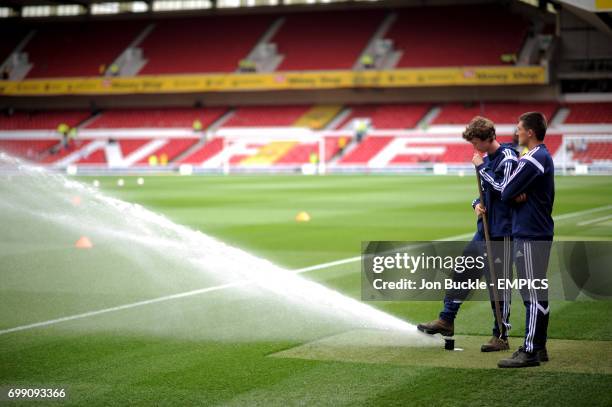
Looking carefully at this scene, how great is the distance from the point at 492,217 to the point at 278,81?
176 ft

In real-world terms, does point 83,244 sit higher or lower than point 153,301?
higher

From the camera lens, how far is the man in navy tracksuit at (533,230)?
22.2ft

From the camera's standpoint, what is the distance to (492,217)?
24.0 feet

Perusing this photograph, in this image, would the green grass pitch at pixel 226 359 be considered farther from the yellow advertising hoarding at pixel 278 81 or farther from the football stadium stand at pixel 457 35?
the football stadium stand at pixel 457 35

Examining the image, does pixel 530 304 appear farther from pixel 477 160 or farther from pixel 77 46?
pixel 77 46

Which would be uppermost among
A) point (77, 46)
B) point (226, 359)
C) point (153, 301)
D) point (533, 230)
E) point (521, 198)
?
point (77, 46)

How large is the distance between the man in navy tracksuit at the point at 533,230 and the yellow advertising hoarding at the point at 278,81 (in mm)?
48658

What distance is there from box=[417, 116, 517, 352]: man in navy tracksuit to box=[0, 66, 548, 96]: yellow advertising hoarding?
48.3 m

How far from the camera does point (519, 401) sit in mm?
5816

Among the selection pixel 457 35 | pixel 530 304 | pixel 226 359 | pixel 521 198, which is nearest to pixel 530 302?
pixel 530 304

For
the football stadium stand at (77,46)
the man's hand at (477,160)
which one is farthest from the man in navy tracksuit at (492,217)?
the football stadium stand at (77,46)

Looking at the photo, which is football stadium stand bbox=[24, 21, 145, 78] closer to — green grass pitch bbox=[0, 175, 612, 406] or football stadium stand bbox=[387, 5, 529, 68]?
football stadium stand bbox=[387, 5, 529, 68]

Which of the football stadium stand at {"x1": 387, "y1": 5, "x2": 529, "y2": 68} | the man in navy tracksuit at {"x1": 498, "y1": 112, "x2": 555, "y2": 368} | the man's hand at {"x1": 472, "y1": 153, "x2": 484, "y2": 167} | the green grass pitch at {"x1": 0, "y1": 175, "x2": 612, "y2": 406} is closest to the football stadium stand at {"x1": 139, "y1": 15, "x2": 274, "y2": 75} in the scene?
the football stadium stand at {"x1": 387, "y1": 5, "x2": 529, "y2": 68}

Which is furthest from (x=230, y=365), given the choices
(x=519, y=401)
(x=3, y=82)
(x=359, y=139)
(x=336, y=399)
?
(x=3, y=82)
